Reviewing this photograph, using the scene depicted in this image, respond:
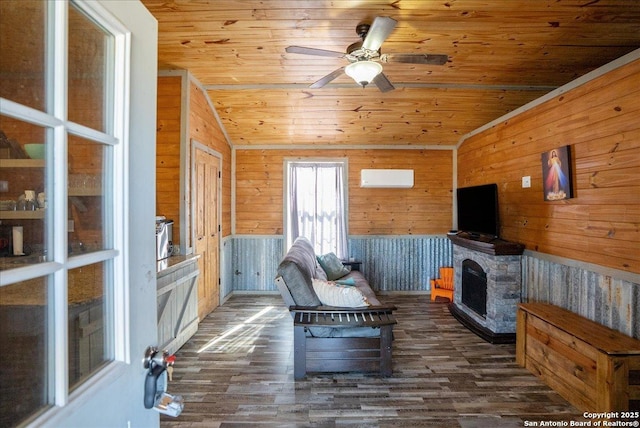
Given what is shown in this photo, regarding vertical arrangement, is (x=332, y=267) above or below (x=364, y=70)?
below

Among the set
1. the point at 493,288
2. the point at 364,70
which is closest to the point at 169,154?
the point at 364,70

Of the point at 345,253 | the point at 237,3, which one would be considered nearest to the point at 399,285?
the point at 345,253

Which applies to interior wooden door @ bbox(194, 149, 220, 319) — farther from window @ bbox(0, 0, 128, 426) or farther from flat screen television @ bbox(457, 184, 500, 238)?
flat screen television @ bbox(457, 184, 500, 238)

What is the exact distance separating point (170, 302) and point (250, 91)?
2.69 meters

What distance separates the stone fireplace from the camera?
11.1 ft

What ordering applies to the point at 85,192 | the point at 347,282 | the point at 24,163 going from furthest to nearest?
the point at 347,282
the point at 85,192
the point at 24,163

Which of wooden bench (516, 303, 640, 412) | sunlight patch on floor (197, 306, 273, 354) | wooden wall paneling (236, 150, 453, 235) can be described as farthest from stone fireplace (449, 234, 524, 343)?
sunlight patch on floor (197, 306, 273, 354)

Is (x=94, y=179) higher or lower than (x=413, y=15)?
lower

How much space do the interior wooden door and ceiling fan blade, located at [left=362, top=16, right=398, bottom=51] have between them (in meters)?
2.40

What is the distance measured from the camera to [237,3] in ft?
8.20

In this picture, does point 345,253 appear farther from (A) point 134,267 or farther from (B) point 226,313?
(A) point 134,267

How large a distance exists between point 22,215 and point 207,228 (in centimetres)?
355

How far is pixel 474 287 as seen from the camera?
12.7 feet

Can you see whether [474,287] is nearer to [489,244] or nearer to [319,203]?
[489,244]
